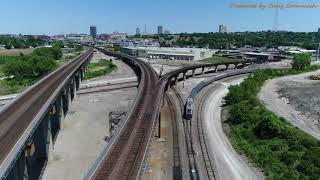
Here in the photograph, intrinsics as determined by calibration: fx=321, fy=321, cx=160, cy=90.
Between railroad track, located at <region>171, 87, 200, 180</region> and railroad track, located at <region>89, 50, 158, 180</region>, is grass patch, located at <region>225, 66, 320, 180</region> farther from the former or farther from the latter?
railroad track, located at <region>89, 50, 158, 180</region>

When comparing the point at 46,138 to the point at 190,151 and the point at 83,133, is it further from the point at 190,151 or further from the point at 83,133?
the point at 190,151

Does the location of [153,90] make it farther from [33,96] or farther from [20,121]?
[20,121]

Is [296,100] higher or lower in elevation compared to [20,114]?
lower

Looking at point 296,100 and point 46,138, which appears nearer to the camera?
point 46,138

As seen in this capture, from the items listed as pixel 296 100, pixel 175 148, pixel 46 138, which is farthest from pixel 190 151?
pixel 296 100

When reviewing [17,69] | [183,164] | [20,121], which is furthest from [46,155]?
[17,69]

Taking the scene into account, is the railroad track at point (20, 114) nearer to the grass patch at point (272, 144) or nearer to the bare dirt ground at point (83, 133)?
the bare dirt ground at point (83, 133)
